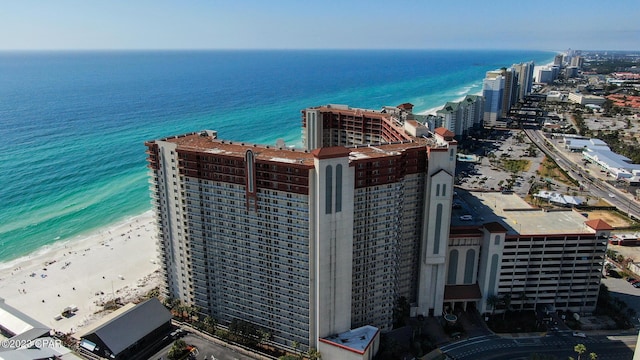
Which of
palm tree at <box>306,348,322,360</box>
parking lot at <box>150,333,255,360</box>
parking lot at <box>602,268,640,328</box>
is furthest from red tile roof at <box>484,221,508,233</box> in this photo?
parking lot at <box>150,333,255,360</box>

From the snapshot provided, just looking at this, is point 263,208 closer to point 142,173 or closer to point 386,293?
point 386,293

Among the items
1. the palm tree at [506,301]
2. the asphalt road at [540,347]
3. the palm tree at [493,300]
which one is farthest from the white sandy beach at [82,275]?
the palm tree at [506,301]

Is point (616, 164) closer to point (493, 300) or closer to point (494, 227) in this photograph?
point (494, 227)

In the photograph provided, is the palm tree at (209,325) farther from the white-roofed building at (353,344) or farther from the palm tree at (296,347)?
the white-roofed building at (353,344)

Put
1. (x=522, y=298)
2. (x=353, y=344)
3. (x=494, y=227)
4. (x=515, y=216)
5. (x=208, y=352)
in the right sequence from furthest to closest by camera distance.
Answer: (x=515, y=216)
(x=522, y=298)
(x=494, y=227)
(x=208, y=352)
(x=353, y=344)

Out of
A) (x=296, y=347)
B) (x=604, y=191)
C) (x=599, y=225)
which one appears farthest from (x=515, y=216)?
(x=604, y=191)

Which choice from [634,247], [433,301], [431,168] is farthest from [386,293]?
[634,247]
